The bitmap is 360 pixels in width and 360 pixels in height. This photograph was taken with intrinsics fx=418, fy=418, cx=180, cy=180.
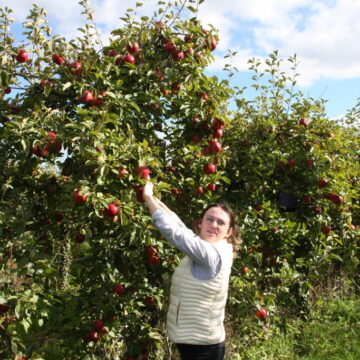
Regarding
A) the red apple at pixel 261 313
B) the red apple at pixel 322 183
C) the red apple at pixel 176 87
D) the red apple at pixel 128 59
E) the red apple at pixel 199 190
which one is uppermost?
the red apple at pixel 128 59

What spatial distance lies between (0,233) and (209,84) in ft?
5.82

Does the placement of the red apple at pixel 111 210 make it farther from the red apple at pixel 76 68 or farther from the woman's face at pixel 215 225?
the red apple at pixel 76 68

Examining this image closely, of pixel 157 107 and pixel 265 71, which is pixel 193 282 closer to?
pixel 157 107

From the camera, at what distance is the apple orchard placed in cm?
246

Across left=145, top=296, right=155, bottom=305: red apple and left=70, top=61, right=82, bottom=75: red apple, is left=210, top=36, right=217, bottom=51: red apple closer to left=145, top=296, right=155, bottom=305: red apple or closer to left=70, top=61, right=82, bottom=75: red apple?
left=70, top=61, right=82, bottom=75: red apple

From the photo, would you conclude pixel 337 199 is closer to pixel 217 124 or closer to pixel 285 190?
pixel 285 190

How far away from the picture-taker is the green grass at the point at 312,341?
3.53m

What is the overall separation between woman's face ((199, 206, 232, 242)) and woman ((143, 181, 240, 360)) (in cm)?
7

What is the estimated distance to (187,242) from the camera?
181 cm

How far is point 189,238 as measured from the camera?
1.82 m

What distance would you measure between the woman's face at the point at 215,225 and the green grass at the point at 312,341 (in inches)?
70.7

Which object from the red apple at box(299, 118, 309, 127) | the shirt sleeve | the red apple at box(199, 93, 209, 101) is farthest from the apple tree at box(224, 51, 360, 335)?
the shirt sleeve

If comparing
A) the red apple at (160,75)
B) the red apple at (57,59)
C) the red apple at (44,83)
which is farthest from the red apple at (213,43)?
the red apple at (44,83)

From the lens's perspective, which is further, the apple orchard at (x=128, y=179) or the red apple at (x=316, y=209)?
the red apple at (x=316, y=209)
